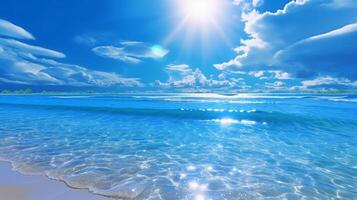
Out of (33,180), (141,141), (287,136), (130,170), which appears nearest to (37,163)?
(33,180)

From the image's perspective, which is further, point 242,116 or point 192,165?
point 242,116

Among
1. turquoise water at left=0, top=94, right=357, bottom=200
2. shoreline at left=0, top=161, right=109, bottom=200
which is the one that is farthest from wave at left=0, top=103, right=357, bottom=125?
shoreline at left=0, top=161, right=109, bottom=200

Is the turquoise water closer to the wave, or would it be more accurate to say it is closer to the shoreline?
the shoreline

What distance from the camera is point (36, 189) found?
5.40m

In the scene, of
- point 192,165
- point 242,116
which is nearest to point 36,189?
point 192,165

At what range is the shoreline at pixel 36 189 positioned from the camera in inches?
197

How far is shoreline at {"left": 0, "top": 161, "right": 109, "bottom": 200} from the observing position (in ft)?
16.4

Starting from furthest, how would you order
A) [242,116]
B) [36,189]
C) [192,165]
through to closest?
[242,116] → [192,165] → [36,189]

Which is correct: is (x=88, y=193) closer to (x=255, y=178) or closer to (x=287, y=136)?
(x=255, y=178)

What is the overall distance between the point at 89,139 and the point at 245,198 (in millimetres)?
9218

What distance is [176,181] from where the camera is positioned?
616 cm

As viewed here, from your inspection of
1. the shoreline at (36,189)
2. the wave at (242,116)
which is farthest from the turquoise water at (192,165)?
the wave at (242,116)

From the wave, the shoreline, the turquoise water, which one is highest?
the shoreline

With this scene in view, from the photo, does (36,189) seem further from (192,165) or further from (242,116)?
(242,116)
